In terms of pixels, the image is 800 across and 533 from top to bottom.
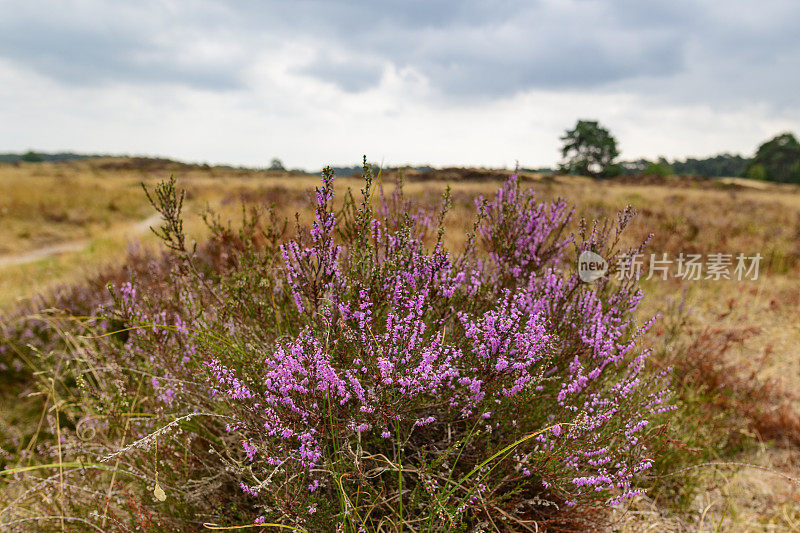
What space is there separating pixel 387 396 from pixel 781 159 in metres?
79.7

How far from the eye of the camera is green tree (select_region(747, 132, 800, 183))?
56938 mm

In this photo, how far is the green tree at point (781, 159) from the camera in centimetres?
5694

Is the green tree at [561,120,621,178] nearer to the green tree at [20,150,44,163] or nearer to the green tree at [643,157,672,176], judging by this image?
the green tree at [643,157,672,176]

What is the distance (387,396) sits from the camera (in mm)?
1520

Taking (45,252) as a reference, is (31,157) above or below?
above

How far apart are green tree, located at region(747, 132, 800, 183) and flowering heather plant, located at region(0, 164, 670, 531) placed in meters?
74.5

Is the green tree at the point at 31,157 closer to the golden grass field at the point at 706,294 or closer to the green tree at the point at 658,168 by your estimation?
the golden grass field at the point at 706,294

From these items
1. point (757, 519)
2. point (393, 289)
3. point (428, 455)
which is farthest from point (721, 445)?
point (393, 289)

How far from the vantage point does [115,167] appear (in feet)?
171

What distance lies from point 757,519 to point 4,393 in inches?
254

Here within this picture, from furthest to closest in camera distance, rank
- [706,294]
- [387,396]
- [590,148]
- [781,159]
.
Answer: [781,159], [590,148], [706,294], [387,396]

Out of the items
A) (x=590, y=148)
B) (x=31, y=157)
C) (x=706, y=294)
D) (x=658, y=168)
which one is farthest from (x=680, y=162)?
(x=31, y=157)

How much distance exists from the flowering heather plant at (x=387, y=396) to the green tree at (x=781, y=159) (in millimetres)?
74482

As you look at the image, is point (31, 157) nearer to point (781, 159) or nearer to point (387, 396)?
point (387, 396)
